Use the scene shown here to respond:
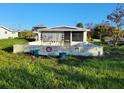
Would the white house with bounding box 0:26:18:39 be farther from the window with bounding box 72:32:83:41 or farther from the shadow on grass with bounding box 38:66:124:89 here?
the shadow on grass with bounding box 38:66:124:89

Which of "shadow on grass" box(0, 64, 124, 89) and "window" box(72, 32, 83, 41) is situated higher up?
"window" box(72, 32, 83, 41)

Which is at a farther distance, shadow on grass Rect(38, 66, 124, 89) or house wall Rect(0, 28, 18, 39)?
house wall Rect(0, 28, 18, 39)

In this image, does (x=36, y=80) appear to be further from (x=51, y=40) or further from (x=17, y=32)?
(x=17, y=32)

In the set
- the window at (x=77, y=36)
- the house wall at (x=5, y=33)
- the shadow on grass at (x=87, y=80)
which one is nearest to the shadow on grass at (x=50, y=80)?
the shadow on grass at (x=87, y=80)

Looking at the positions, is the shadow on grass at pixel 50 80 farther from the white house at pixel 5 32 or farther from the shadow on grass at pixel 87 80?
the white house at pixel 5 32

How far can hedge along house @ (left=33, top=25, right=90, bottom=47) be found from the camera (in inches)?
1165

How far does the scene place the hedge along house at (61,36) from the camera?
97.1 feet

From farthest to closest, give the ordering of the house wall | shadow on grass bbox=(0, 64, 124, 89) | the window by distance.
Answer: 1. the house wall
2. the window
3. shadow on grass bbox=(0, 64, 124, 89)

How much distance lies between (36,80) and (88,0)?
2671 mm

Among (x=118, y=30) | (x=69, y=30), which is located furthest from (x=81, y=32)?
(x=118, y=30)

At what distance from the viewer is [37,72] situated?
27.9ft

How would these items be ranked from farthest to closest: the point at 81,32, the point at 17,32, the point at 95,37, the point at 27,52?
1. the point at 17,32
2. the point at 95,37
3. the point at 81,32
4. the point at 27,52

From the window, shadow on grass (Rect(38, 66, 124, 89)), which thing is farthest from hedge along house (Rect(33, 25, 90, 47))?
shadow on grass (Rect(38, 66, 124, 89))

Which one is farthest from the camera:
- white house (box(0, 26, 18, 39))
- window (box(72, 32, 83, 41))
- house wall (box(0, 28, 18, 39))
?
white house (box(0, 26, 18, 39))
